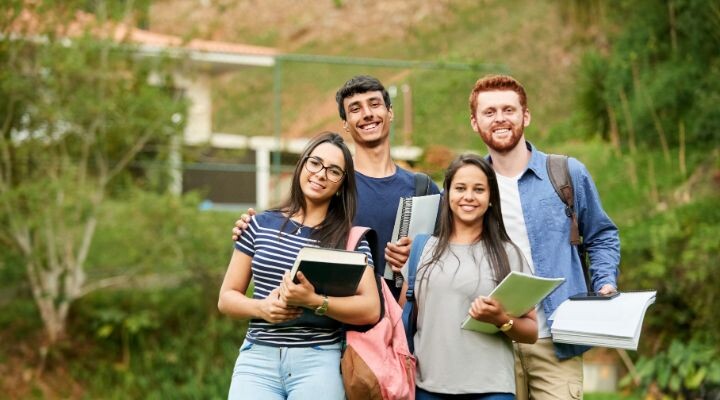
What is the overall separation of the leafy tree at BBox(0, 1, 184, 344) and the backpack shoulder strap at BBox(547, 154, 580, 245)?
8.28 metres

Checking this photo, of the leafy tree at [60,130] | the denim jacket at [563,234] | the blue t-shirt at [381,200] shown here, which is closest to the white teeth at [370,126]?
the blue t-shirt at [381,200]

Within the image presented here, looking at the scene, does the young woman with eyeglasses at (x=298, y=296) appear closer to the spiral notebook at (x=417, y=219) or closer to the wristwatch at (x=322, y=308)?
the wristwatch at (x=322, y=308)

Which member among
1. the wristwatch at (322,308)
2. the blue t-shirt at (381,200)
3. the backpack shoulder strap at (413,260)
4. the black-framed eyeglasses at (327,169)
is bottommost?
the wristwatch at (322,308)

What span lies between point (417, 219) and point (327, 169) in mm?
492

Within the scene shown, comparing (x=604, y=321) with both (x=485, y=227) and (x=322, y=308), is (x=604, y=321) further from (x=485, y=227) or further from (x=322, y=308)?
(x=322, y=308)

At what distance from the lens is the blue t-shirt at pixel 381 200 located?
427cm

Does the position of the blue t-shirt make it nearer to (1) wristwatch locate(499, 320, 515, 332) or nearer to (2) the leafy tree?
(1) wristwatch locate(499, 320, 515, 332)

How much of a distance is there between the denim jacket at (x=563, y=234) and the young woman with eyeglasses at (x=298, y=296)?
2.47 ft

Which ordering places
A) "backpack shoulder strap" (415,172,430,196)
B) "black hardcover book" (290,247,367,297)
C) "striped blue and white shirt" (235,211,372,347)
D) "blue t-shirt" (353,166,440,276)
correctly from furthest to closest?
"backpack shoulder strap" (415,172,430,196), "blue t-shirt" (353,166,440,276), "striped blue and white shirt" (235,211,372,347), "black hardcover book" (290,247,367,297)

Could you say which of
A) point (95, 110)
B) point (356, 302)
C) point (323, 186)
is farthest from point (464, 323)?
point (95, 110)

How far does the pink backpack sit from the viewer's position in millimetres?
3629

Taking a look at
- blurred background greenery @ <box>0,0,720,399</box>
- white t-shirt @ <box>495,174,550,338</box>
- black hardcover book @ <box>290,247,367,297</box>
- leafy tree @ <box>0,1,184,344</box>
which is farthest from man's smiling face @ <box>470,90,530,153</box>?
leafy tree @ <box>0,1,184,344</box>

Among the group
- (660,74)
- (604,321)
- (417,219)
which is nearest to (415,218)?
(417,219)

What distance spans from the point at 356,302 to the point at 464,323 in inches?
16.5
